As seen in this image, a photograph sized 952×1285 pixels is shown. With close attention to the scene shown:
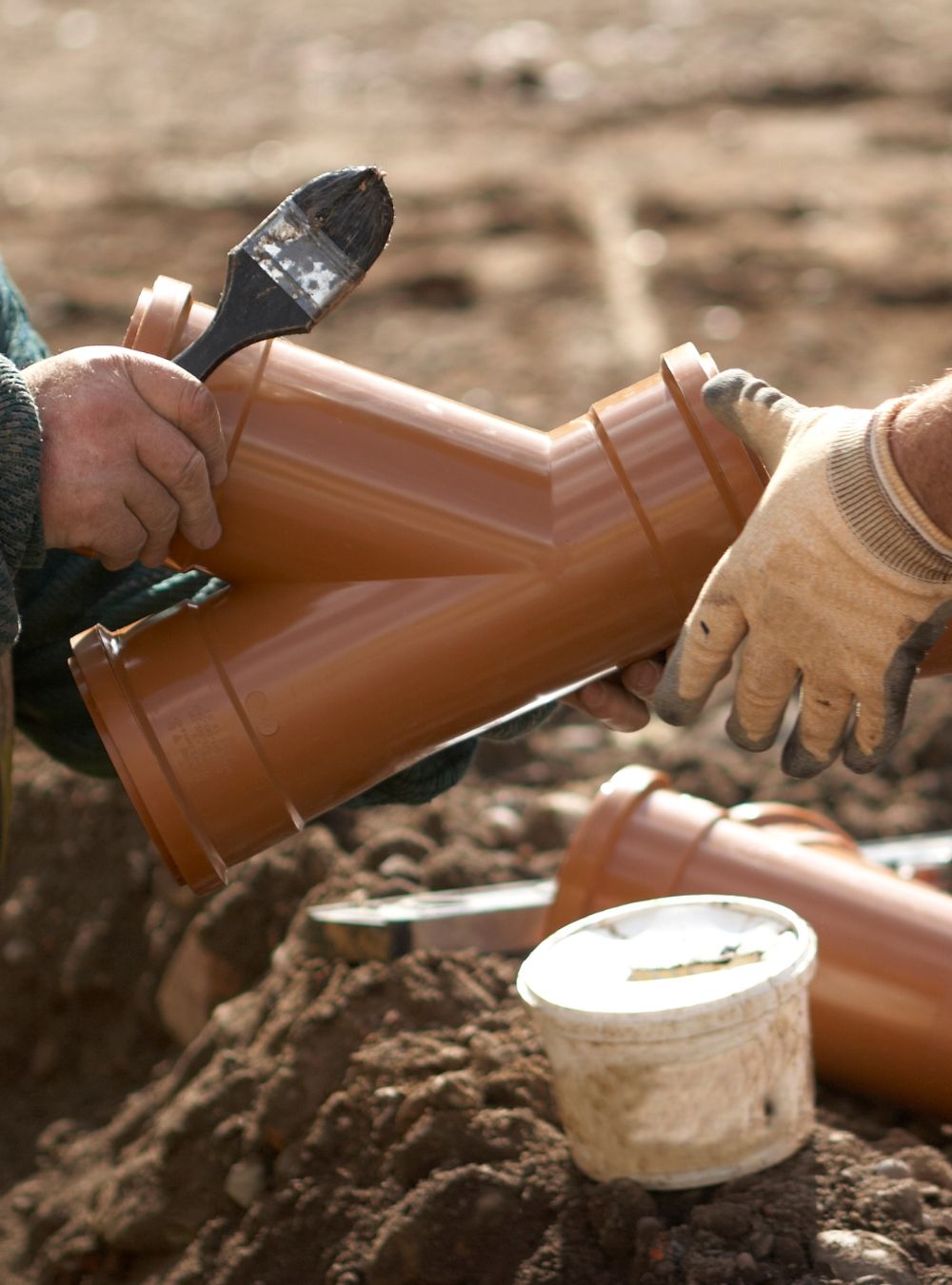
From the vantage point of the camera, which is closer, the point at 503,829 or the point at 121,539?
the point at 121,539

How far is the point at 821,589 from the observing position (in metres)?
1.60

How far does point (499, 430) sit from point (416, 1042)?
0.92m

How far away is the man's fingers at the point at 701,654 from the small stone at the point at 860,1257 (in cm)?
62

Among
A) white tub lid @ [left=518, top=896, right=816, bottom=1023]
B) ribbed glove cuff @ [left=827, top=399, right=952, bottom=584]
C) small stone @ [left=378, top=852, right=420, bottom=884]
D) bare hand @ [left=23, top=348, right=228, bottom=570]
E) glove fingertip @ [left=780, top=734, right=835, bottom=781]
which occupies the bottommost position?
small stone @ [left=378, top=852, right=420, bottom=884]

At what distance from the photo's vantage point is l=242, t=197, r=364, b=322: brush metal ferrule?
67.3 inches

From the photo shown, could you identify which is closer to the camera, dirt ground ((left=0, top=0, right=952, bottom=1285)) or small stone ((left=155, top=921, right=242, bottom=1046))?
dirt ground ((left=0, top=0, right=952, bottom=1285))

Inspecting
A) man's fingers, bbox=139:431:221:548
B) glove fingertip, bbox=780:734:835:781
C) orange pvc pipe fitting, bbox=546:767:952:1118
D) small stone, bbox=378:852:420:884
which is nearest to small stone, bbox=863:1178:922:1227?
orange pvc pipe fitting, bbox=546:767:952:1118

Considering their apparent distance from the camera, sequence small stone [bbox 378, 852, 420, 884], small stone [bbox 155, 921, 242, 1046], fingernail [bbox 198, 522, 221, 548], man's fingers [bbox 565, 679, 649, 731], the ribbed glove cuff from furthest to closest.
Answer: small stone [bbox 155, 921, 242, 1046] < small stone [bbox 378, 852, 420, 884] < man's fingers [bbox 565, 679, 649, 731] < fingernail [bbox 198, 522, 221, 548] < the ribbed glove cuff

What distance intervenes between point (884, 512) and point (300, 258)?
71cm

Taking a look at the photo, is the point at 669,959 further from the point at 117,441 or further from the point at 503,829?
the point at 503,829

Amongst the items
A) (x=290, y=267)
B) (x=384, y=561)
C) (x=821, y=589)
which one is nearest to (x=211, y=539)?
(x=384, y=561)

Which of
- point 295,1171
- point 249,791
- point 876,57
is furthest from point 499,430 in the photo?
point 876,57

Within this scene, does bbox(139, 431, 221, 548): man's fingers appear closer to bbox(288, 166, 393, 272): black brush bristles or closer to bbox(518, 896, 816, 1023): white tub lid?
bbox(288, 166, 393, 272): black brush bristles

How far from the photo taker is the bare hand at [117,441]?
168cm
